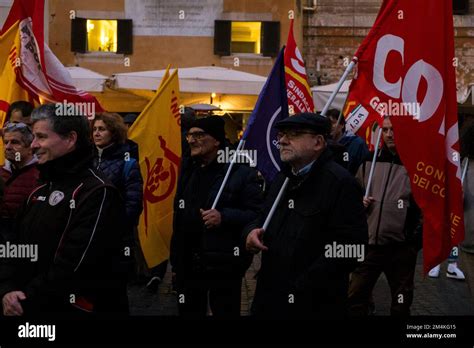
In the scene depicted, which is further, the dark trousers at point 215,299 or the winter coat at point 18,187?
the dark trousers at point 215,299

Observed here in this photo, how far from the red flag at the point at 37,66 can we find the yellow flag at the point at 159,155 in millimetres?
592

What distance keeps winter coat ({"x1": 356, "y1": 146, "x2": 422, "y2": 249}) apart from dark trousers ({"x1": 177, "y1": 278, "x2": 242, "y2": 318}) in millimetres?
1252

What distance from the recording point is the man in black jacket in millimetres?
3955

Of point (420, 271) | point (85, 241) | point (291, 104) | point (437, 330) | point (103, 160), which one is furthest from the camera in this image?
point (420, 271)

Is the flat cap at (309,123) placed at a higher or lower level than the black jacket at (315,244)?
higher

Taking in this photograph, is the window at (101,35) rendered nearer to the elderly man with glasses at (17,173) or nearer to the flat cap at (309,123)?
the elderly man with glasses at (17,173)

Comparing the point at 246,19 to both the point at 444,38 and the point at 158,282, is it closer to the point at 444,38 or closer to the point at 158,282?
the point at 158,282

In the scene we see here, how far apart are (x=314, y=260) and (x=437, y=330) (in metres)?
1.28

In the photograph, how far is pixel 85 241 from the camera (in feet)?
13.0

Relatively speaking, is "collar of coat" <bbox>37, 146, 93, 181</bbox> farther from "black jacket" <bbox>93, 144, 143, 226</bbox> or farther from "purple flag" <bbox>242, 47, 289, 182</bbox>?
"black jacket" <bbox>93, 144, 143, 226</bbox>

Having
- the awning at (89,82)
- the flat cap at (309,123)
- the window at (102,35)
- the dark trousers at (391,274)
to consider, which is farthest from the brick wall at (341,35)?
the flat cap at (309,123)

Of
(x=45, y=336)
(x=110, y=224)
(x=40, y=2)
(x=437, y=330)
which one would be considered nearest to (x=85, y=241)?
(x=110, y=224)

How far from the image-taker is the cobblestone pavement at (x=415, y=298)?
770 cm

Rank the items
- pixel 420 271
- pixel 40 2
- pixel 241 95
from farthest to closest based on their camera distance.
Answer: pixel 241 95 → pixel 420 271 → pixel 40 2
